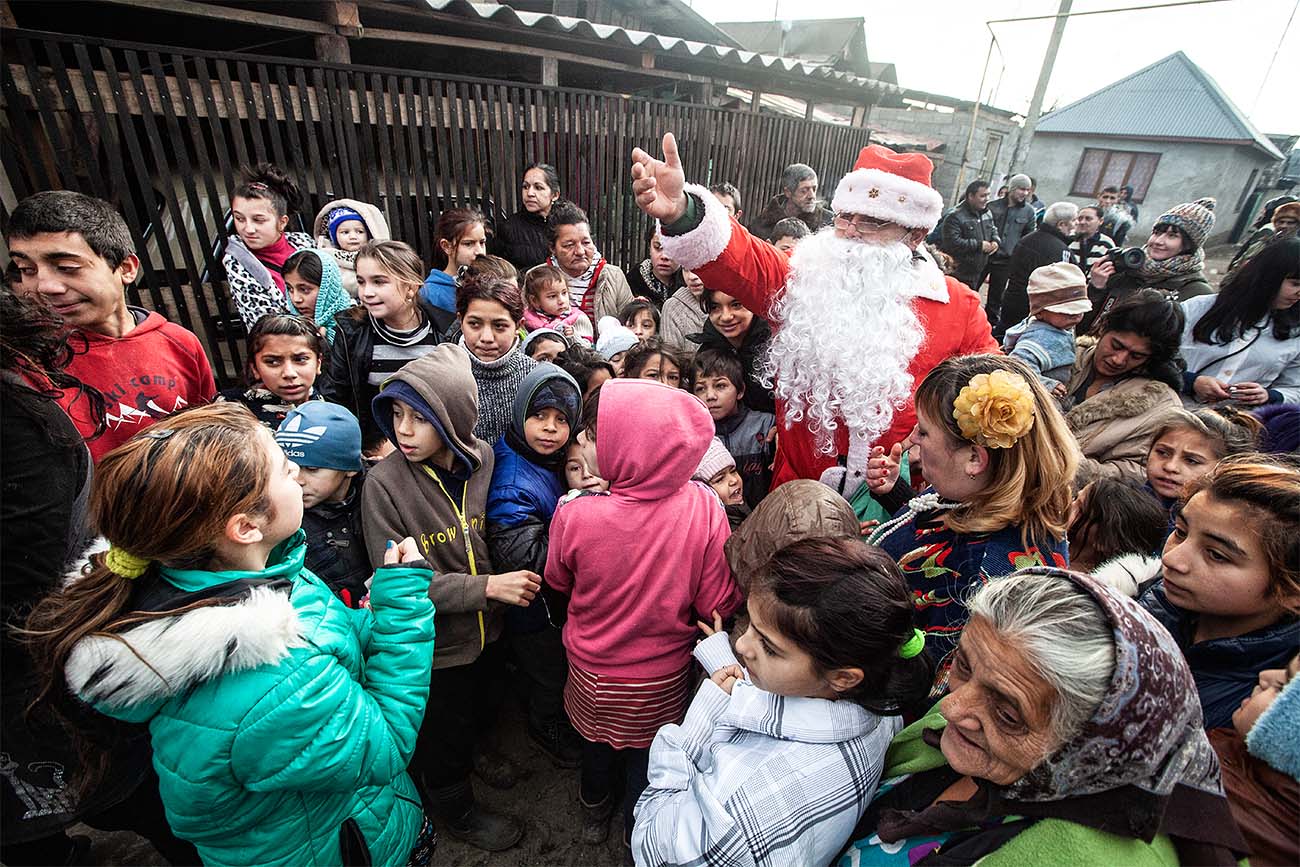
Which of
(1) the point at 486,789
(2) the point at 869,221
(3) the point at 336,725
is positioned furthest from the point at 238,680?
(2) the point at 869,221

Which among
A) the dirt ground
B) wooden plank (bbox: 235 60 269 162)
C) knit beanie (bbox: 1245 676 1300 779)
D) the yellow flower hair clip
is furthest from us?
wooden plank (bbox: 235 60 269 162)

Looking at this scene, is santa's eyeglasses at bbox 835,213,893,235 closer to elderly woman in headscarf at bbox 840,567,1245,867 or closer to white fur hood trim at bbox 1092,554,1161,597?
white fur hood trim at bbox 1092,554,1161,597

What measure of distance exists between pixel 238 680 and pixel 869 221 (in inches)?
107

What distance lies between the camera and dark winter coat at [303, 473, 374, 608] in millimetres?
1961

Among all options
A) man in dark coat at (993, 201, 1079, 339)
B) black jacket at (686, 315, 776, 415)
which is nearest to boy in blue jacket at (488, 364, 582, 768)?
black jacket at (686, 315, 776, 415)

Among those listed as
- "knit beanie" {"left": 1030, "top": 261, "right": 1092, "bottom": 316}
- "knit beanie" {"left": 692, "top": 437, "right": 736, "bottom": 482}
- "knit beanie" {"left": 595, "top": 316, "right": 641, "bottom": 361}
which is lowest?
"knit beanie" {"left": 692, "top": 437, "right": 736, "bottom": 482}

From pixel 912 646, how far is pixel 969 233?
785cm

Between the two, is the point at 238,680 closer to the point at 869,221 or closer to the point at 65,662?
the point at 65,662

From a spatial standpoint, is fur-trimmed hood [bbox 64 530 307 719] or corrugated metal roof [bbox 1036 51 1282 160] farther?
corrugated metal roof [bbox 1036 51 1282 160]

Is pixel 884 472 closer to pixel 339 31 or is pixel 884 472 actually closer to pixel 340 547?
pixel 340 547

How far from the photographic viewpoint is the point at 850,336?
95.5 inches

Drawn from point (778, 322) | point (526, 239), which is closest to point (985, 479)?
point (778, 322)

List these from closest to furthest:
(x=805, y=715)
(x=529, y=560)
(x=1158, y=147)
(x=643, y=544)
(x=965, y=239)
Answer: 1. (x=805, y=715)
2. (x=643, y=544)
3. (x=529, y=560)
4. (x=965, y=239)
5. (x=1158, y=147)

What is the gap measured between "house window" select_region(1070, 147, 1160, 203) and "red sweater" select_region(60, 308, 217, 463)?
99.4 ft
